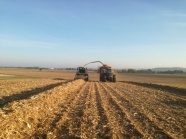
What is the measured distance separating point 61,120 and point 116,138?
2.73 meters

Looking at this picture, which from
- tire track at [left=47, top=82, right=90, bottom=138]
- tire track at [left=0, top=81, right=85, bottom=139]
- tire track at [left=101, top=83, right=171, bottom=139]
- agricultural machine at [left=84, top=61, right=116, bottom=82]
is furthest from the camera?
agricultural machine at [left=84, top=61, right=116, bottom=82]

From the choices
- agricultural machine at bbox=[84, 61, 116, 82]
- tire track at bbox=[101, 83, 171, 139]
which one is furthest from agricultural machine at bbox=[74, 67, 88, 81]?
tire track at bbox=[101, 83, 171, 139]

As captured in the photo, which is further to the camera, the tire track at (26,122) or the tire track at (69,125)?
the tire track at (69,125)

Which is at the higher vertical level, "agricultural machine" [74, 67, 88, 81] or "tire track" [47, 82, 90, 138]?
"agricultural machine" [74, 67, 88, 81]

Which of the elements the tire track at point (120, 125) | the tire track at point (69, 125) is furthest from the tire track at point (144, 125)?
the tire track at point (69, 125)

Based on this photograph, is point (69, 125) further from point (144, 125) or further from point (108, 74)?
point (108, 74)

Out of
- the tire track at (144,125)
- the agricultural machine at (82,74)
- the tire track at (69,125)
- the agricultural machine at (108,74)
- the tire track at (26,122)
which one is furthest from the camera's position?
the agricultural machine at (82,74)

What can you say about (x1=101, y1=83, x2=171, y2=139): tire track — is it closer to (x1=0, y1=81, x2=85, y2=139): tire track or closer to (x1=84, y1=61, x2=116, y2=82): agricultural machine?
(x1=0, y1=81, x2=85, y2=139): tire track

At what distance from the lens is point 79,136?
7555 mm

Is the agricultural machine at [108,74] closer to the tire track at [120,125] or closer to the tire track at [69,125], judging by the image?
the tire track at [120,125]

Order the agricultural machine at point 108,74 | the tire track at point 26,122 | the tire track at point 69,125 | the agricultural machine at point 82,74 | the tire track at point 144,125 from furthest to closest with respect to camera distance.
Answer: the agricultural machine at point 82,74, the agricultural machine at point 108,74, the tire track at point 144,125, the tire track at point 69,125, the tire track at point 26,122

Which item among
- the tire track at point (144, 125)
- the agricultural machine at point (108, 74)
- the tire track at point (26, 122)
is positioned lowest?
the tire track at point (144, 125)

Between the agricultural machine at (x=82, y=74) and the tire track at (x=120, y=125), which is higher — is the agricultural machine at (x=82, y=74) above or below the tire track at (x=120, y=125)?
above

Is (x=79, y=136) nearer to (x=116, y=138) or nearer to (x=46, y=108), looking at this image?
(x=116, y=138)
